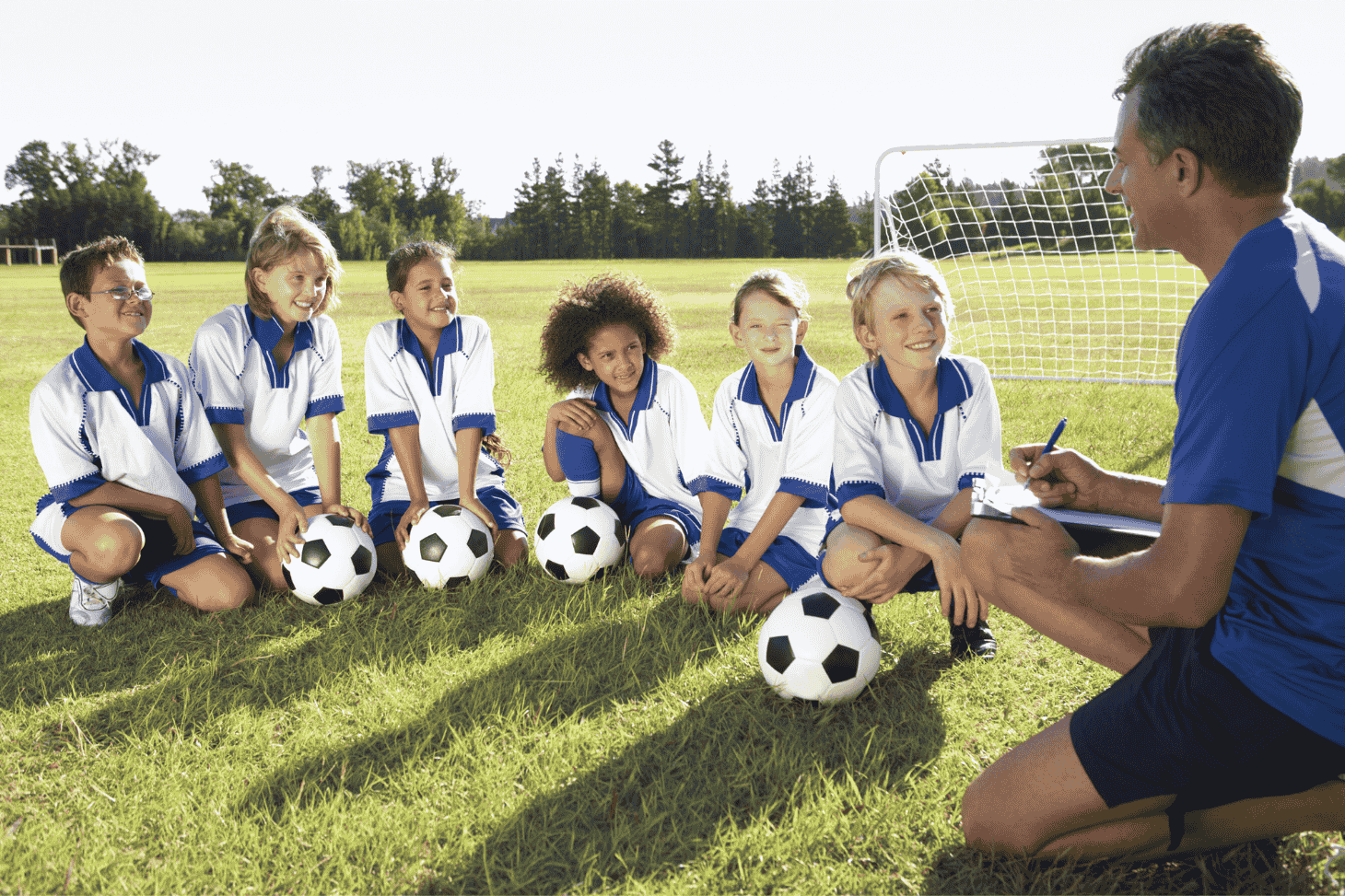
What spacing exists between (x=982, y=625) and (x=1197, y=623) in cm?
151

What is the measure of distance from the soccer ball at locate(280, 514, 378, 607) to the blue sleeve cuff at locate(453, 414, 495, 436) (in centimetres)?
69

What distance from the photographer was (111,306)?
338cm

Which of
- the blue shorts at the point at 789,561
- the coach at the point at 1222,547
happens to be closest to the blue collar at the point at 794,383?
the blue shorts at the point at 789,561

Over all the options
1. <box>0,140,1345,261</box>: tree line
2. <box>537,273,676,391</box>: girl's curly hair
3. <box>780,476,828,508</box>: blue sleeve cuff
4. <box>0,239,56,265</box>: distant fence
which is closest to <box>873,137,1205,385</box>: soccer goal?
<box>537,273,676,391</box>: girl's curly hair

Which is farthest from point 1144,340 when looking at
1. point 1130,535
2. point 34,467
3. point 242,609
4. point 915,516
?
point 34,467

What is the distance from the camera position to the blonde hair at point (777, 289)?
10.9 ft

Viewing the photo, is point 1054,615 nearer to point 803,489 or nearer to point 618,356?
point 803,489

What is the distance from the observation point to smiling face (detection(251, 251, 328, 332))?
374cm

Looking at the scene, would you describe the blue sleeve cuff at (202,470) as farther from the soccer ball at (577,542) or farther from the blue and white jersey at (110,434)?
the soccer ball at (577,542)

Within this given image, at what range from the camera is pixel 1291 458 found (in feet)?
5.35

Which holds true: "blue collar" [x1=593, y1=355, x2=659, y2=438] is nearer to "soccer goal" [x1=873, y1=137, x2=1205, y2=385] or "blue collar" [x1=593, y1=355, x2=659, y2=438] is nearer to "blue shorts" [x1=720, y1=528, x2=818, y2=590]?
"blue shorts" [x1=720, y1=528, x2=818, y2=590]

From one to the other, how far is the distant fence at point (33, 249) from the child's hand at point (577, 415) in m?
71.3

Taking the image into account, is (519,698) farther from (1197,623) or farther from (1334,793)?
(1334,793)

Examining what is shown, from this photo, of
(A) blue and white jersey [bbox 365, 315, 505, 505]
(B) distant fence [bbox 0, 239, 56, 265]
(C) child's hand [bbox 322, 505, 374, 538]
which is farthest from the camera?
(B) distant fence [bbox 0, 239, 56, 265]
